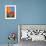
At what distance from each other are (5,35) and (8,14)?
2.51 ft

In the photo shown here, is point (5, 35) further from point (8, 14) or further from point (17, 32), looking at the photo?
point (8, 14)

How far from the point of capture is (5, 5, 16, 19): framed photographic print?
4.36 m

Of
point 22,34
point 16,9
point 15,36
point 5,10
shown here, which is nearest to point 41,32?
point 22,34

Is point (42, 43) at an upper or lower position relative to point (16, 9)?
lower

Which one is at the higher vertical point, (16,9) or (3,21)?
(16,9)

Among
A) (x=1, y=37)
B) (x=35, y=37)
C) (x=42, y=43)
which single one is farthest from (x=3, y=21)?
(x=42, y=43)

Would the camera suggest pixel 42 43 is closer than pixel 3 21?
Yes

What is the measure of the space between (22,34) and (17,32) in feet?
0.74

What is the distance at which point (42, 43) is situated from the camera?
390 centimetres

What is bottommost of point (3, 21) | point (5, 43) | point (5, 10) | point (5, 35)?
point (5, 43)

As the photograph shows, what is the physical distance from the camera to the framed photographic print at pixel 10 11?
4363mm

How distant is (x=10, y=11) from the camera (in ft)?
14.4

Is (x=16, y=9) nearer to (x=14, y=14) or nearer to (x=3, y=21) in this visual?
(x=14, y=14)

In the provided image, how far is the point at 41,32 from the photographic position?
418cm
